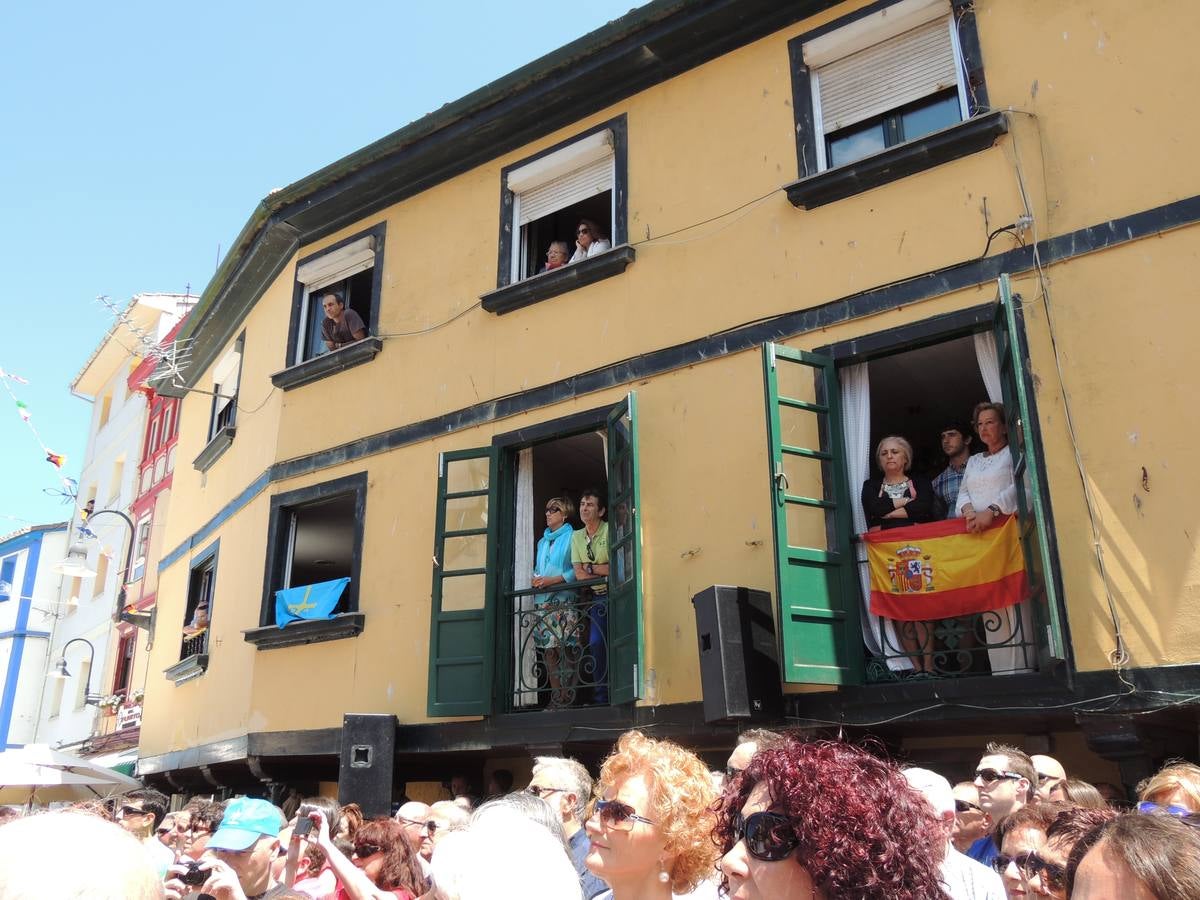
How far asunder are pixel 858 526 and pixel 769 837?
517cm

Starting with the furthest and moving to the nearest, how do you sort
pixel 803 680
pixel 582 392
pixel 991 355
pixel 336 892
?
pixel 582 392 < pixel 991 355 < pixel 803 680 < pixel 336 892

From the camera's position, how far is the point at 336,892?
5.11 m

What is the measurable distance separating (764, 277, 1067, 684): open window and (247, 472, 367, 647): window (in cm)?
478

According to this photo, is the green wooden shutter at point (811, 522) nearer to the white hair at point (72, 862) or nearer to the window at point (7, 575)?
the white hair at point (72, 862)

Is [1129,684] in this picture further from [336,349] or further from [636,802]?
[336,349]

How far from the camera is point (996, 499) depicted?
7.06 metres

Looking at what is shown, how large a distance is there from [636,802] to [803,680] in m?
3.70

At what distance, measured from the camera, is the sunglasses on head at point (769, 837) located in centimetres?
265

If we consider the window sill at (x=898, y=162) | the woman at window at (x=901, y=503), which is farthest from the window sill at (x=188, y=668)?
the window sill at (x=898, y=162)

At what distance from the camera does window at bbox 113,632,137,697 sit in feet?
71.7

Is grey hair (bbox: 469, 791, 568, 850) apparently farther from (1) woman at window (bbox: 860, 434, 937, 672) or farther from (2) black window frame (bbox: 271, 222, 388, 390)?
(2) black window frame (bbox: 271, 222, 388, 390)

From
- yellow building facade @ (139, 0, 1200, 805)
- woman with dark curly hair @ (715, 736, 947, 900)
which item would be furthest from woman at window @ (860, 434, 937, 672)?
woman with dark curly hair @ (715, 736, 947, 900)

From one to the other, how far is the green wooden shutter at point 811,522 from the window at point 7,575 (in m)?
→ 29.0

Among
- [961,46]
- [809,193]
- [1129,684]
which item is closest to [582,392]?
[809,193]
